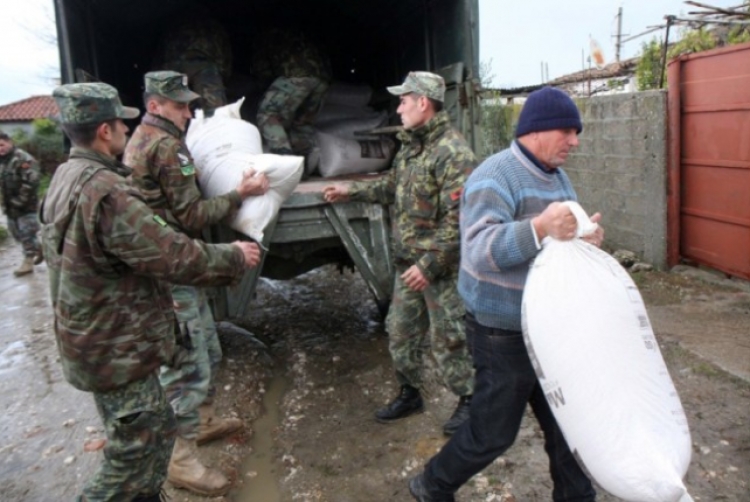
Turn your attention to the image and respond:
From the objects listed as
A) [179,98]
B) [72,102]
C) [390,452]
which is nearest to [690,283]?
[390,452]

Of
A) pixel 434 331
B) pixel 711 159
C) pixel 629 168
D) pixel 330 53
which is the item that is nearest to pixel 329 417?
pixel 434 331

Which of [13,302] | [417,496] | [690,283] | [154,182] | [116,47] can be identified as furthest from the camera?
[13,302]

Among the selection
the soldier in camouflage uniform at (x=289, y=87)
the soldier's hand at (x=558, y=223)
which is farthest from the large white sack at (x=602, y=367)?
the soldier in camouflage uniform at (x=289, y=87)

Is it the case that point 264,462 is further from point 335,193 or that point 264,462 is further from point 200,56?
point 200,56

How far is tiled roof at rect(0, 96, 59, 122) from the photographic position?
2573 cm

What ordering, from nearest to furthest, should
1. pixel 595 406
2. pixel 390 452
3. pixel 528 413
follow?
pixel 595 406, pixel 390 452, pixel 528 413

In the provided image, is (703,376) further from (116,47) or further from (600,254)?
(116,47)

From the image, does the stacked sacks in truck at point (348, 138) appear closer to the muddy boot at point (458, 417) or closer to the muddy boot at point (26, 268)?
the muddy boot at point (458, 417)

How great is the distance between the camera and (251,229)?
8.80 feet

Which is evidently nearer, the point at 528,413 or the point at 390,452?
the point at 390,452

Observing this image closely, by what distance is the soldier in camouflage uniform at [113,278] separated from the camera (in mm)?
1659

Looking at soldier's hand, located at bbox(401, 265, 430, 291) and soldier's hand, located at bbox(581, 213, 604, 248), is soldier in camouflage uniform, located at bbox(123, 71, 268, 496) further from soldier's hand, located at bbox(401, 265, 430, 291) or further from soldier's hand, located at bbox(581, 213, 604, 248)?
soldier's hand, located at bbox(581, 213, 604, 248)

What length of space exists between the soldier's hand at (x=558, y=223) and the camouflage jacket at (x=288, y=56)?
2.80 meters

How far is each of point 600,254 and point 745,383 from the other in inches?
81.1
